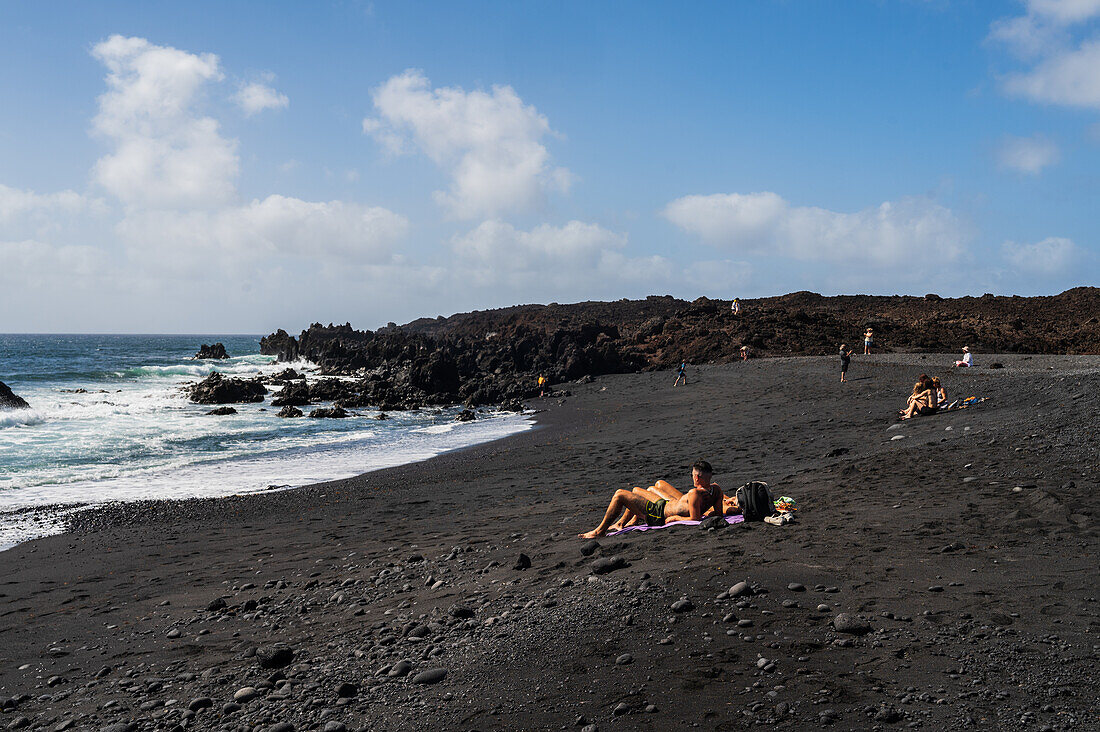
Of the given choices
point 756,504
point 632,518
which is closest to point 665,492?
point 632,518

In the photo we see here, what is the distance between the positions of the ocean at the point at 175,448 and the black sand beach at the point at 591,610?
113 inches

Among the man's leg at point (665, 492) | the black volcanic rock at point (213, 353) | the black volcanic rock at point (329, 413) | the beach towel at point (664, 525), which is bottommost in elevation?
the black volcanic rock at point (329, 413)

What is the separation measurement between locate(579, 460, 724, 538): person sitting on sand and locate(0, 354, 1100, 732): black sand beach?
464 mm

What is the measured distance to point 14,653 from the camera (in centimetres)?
667

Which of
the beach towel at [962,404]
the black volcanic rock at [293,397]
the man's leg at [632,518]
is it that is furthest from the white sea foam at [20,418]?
the beach towel at [962,404]

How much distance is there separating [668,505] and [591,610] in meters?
3.28

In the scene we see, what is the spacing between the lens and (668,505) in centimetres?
873

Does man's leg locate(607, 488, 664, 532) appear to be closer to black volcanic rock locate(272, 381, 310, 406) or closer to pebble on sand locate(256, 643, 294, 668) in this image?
pebble on sand locate(256, 643, 294, 668)

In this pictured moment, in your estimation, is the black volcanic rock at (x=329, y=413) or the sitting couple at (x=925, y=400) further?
the black volcanic rock at (x=329, y=413)

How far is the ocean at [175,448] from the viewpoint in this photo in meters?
15.5

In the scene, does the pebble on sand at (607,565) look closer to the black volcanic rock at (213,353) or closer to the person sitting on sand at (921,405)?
the person sitting on sand at (921,405)

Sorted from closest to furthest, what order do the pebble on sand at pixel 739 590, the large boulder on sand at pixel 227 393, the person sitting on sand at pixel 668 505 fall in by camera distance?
the pebble on sand at pixel 739 590 < the person sitting on sand at pixel 668 505 < the large boulder on sand at pixel 227 393

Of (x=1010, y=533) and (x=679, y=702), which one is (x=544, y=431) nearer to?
(x=1010, y=533)

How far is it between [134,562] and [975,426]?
52.5ft
